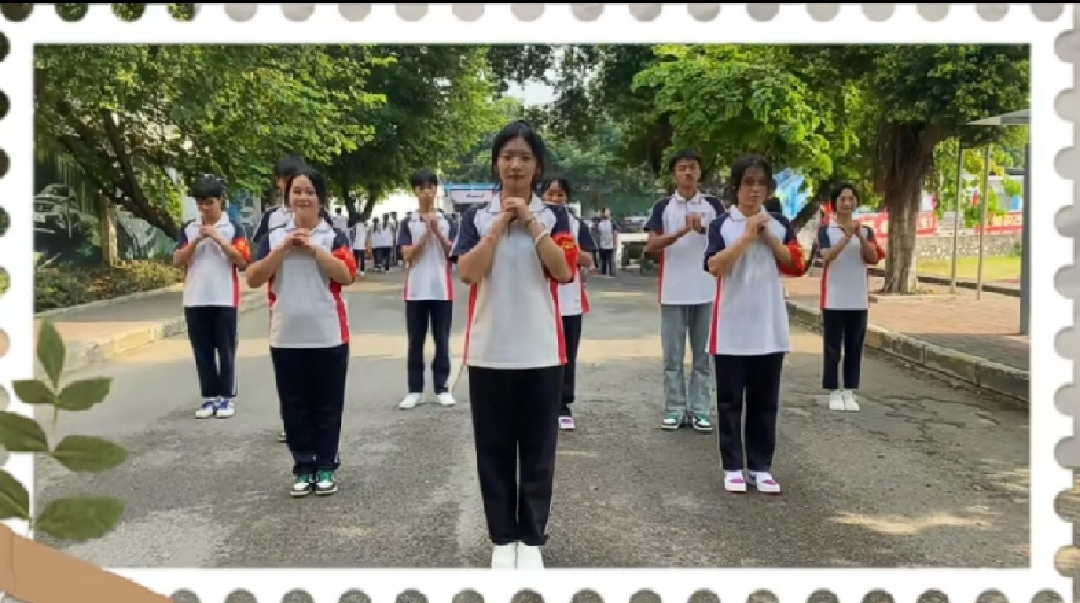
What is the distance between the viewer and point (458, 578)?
209cm

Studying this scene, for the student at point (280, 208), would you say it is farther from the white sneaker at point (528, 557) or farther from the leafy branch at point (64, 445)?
the leafy branch at point (64, 445)

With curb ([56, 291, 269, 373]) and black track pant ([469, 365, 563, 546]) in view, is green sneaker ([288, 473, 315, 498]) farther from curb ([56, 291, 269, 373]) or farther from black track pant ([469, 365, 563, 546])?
black track pant ([469, 365, 563, 546])

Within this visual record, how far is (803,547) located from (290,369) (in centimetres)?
187

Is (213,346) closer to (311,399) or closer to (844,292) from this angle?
(311,399)

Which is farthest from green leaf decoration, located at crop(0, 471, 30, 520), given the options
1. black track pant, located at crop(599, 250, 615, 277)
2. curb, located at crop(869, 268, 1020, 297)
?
black track pant, located at crop(599, 250, 615, 277)

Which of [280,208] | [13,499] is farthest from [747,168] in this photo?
[13,499]

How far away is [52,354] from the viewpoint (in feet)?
4.86

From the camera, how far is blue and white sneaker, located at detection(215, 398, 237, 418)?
4289 mm

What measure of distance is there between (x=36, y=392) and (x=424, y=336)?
341cm

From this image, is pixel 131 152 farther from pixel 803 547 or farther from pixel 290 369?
pixel 803 547

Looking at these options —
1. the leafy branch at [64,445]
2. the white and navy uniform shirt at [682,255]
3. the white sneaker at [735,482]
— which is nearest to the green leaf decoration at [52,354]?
the leafy branch at [64,445]

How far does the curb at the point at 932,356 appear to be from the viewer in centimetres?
386

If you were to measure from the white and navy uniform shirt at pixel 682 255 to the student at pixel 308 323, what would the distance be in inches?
59.7

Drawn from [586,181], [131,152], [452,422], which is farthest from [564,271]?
[586,181]
